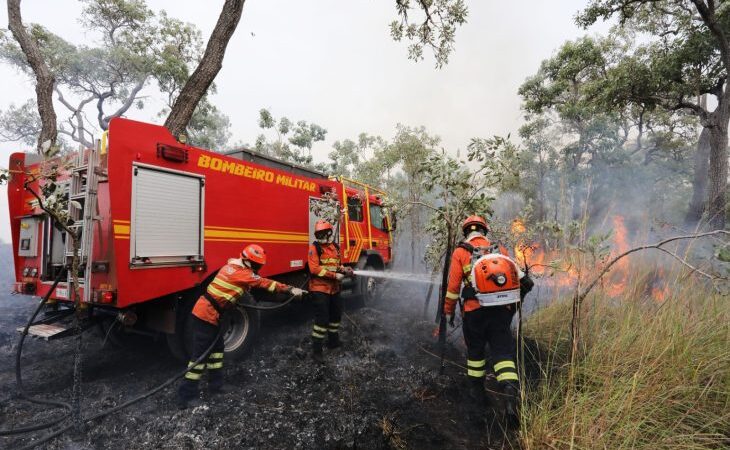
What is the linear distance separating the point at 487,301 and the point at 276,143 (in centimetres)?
1934

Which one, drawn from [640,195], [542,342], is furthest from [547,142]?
[542,342]

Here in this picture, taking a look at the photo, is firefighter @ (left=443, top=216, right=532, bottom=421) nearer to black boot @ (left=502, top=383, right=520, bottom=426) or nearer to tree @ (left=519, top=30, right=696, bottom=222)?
black boot @ (left=502, top=383, right=520, bottom=426)

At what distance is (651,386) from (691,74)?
9473 mm

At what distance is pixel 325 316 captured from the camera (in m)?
5.18

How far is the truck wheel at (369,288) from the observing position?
7.83 m

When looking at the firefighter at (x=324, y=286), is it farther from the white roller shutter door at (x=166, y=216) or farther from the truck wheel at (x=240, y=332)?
the white roller shutter door at (x=166, y=216)

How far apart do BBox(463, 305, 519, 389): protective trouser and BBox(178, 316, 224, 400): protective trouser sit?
2811mm

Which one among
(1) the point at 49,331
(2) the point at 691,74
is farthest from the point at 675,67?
(1) the point at 49,331

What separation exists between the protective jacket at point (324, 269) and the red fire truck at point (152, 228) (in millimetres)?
754

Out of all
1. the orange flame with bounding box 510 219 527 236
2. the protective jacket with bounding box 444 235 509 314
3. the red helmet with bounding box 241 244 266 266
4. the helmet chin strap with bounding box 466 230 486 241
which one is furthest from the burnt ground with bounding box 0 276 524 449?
the orange flame with bounding box 510 219 527 236

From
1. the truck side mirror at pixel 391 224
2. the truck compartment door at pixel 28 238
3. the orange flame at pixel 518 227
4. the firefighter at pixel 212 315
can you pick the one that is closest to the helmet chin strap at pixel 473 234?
the orange flame at pixel 518 227

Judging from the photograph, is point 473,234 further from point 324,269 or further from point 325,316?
point 325,316

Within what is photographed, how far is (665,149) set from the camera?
61.4ft

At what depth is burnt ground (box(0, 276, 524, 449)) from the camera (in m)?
3.24
